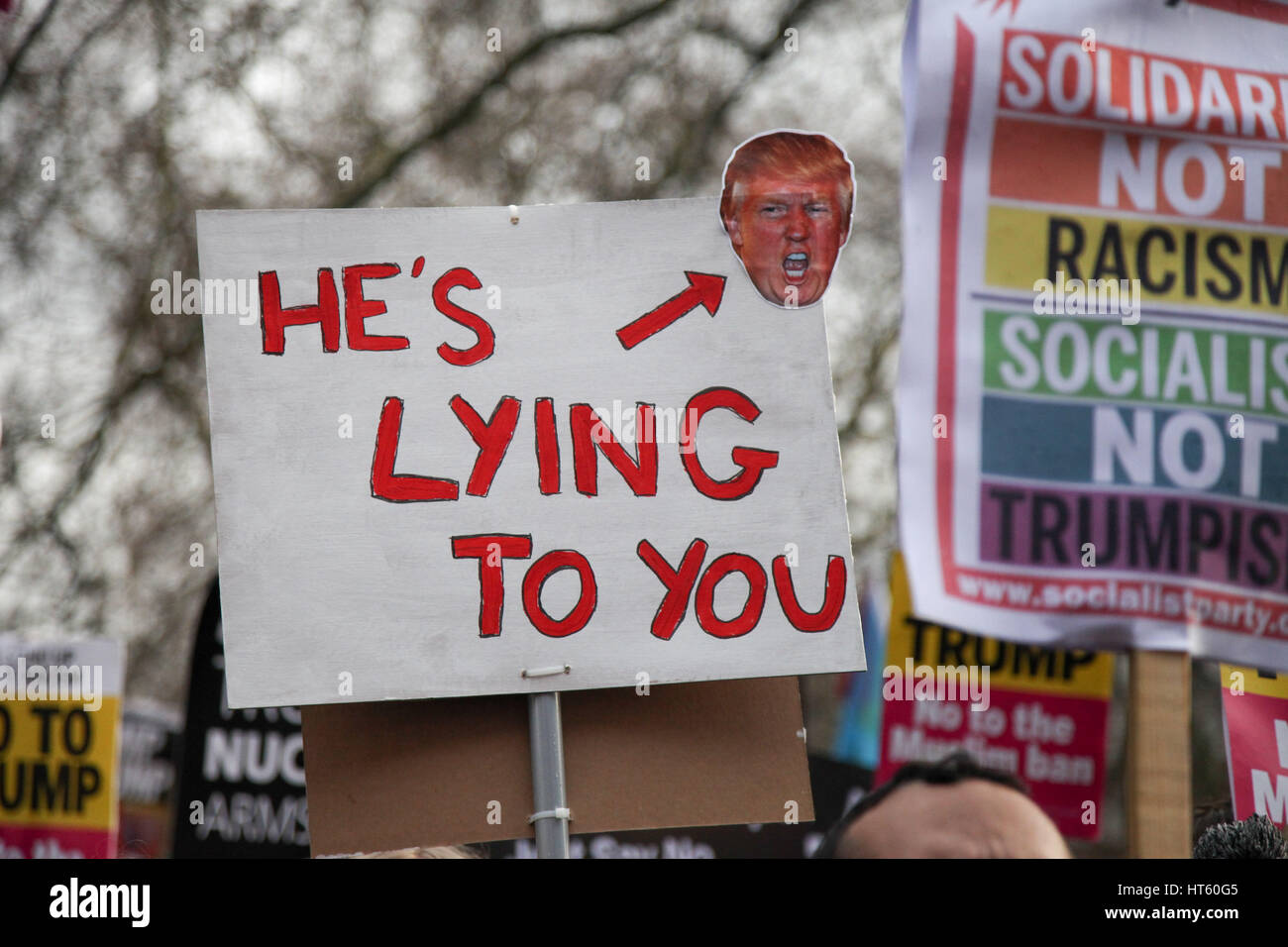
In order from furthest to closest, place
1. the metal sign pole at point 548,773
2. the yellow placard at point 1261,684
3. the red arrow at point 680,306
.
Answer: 1. the yellow placard at point 1261,684
2. the red arrow at point 680,306
3. the metal sign pole at point 548,773

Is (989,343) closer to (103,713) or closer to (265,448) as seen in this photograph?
(265,448)

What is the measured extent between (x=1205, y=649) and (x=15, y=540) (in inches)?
387

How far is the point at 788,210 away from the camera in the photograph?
296cm

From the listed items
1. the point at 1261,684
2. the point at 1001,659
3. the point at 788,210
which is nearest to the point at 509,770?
the point at 788,210

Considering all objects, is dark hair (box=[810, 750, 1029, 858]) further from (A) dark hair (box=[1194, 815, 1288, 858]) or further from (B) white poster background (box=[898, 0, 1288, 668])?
(A) dark hair (box=[1194, 815, 1288, 858])

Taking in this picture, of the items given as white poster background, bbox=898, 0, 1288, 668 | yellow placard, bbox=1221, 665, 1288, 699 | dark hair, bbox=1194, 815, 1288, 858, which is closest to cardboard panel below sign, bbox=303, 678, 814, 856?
white poster background, bbox=898, 0, 1288, 668

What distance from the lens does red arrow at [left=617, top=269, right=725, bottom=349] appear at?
2910 millimetres

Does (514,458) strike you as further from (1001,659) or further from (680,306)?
(1001,659)

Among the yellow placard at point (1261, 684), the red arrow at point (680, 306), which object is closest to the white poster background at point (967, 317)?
the red arrow at point (680, 306)

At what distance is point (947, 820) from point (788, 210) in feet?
3.66

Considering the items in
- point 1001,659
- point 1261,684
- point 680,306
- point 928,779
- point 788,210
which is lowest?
point 928,779

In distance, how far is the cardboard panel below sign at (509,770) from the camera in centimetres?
280

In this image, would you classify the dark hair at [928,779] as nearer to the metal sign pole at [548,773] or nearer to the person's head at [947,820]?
the person's head at [947,820]

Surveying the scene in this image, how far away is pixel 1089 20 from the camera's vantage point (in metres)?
3.45
